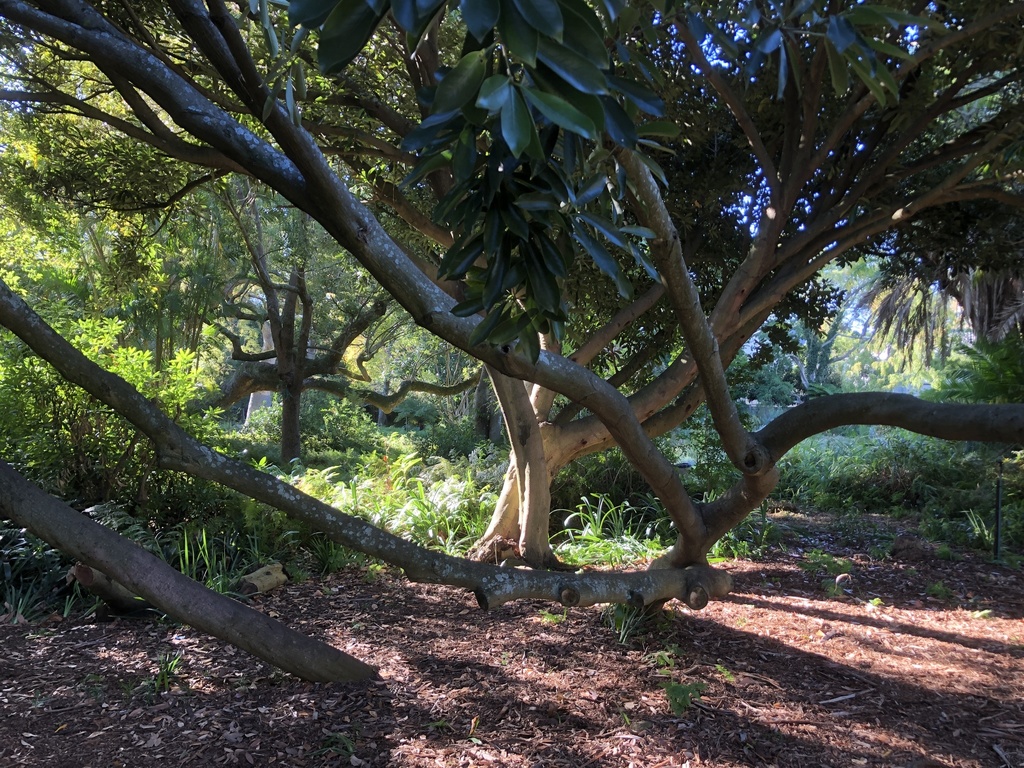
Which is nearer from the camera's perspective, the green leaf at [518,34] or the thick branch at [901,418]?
the green leaf at [518,34]

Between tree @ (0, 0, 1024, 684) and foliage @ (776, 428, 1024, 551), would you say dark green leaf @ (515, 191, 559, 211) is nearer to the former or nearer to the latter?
tree @ (0, 0, 1024, 684)

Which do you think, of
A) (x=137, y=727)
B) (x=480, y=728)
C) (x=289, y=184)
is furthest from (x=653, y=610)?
Answer: (x=289, y=184)

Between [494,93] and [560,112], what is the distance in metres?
0.11

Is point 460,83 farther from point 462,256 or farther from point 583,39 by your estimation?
point 462,256

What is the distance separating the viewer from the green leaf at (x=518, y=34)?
1063 millimetres

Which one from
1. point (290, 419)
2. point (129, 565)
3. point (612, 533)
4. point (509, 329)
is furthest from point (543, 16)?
point (290, 419)

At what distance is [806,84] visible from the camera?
4.45 m

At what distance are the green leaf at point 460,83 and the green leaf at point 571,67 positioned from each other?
12 cm

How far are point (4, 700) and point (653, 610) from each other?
3404 mm

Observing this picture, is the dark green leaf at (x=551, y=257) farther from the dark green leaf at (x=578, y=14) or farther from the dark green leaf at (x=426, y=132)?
the dark green leaf at (x=578, y=14)

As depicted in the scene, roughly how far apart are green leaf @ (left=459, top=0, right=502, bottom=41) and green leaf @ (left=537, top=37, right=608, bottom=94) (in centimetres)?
11

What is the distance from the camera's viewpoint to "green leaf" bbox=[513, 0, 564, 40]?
1061mm

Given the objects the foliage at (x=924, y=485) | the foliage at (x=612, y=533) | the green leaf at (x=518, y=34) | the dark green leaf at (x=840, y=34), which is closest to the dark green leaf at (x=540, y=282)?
the green leaf at (x=518, y=34)

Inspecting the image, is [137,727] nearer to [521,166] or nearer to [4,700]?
[4,700]
